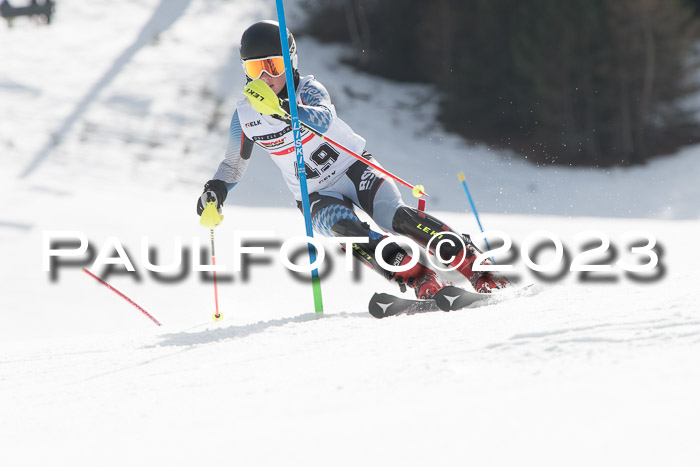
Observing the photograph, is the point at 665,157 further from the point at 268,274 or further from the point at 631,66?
the point at 268,274

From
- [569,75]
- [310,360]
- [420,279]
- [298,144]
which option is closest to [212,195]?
[298,144]

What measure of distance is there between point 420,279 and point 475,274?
1.04ft

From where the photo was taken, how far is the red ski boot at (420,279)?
150 inches

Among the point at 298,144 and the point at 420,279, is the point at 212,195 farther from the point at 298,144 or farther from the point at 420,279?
the point at 420,279

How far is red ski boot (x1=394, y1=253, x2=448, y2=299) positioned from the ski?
0.07 m

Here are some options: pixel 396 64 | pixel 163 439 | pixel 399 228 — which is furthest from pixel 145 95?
pixel 163 439

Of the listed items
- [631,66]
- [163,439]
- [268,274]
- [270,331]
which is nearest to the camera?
[163,439]

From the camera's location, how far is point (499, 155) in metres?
16.1

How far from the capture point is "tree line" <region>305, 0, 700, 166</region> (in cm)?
1471

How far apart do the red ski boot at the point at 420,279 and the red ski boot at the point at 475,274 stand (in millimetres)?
139

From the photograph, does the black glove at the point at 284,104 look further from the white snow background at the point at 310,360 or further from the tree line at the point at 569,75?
the tree line at the point at 569,75

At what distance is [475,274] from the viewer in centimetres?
399

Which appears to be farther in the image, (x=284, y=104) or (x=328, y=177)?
(x=328, y=177)

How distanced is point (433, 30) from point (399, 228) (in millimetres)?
13835
